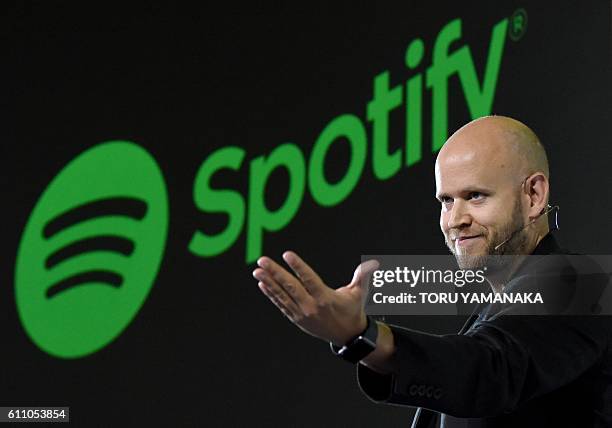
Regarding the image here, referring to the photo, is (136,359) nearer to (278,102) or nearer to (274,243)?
(274,243)

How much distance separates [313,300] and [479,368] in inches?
11.4

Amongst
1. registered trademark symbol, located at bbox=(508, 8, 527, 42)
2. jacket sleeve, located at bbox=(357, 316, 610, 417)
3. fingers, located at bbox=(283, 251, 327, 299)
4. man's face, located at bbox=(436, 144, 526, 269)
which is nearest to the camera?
fingers, located at bbox=(283, 251, 327, 299)

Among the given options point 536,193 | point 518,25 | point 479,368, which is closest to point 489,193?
point 536,193

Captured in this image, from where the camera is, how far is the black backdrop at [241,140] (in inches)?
162

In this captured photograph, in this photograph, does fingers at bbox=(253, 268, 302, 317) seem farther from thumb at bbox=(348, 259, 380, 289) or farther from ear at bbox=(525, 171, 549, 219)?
ear at bbox=(525, 171, 549, 219)

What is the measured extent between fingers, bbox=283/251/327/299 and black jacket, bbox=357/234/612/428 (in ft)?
0.53

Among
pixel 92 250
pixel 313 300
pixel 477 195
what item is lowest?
pixel 313 300

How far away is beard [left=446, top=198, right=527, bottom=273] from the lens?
1.81 m

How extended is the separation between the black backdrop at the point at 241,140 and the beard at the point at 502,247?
2.50 m

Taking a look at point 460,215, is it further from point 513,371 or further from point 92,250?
point 92,250

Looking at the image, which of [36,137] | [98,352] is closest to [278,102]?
[36,137]

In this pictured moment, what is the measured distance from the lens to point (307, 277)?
1.19 meters

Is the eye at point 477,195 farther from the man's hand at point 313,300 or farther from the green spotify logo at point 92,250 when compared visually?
the green spotify logo at point 92,250

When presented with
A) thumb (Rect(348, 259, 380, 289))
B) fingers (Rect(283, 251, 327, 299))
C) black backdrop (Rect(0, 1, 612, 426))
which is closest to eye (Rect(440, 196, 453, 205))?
thumb (Rect(348, 259, 380, 289))
